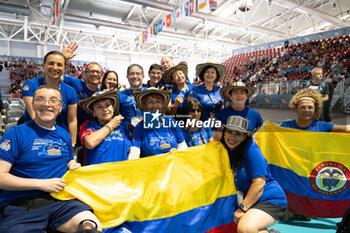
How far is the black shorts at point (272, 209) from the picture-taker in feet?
6.50

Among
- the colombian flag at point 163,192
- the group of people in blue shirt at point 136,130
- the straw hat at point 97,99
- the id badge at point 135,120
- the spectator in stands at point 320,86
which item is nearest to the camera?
the group of people in blue shirt at point 136,130

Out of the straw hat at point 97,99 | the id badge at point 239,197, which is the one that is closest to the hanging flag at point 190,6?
Answer: the straw hat at point 97,99

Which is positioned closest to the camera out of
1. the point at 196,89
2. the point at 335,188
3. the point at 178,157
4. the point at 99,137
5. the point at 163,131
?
the point at 99,137

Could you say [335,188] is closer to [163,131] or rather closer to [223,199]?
[223,199]

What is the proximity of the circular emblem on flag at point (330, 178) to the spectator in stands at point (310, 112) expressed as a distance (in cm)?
45

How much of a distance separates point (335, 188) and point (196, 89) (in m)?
2.21

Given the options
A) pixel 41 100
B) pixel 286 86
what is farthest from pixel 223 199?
pixel 286 86

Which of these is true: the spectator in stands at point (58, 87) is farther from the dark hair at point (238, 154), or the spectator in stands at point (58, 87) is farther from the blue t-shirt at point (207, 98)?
the dark hair at point (238, 154)

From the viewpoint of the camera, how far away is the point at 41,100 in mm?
1771

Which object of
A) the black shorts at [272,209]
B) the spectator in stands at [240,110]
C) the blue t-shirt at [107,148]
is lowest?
the black shorts at [272,209]

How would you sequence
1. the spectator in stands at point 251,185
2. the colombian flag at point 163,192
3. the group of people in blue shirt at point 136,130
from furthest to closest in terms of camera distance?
the spectator in stands at point 251,185
the colombian flag at point 163,192
the group of people in blue shirt at point 136,130

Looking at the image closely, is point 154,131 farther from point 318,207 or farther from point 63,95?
A: point 318,207

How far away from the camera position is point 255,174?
1.99 meters

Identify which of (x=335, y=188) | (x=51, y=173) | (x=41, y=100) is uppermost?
(x=41, y=100)
